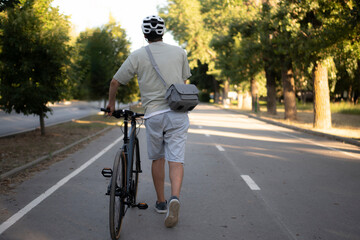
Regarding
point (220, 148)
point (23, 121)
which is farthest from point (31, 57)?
point (23, 121)

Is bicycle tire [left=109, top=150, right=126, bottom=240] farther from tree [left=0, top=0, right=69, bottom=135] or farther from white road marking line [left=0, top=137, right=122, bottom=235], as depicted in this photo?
tree [left=0, top=0, right=69, bottom=135]

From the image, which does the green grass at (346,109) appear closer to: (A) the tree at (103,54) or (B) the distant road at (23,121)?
(A) the tree at (103,54)

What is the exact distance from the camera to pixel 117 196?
13.7ft

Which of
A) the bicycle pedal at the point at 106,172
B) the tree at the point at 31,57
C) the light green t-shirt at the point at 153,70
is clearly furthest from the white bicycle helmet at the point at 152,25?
the tree at the point at 31,57

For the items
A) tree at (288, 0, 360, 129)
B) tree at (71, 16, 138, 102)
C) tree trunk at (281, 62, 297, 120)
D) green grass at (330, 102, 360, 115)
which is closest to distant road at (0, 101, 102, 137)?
tree at (71, 16, 138, 102)

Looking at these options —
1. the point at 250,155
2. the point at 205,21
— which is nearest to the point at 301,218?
the point at 250,155

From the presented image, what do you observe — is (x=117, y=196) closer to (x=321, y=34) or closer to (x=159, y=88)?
(x=159, y=88)

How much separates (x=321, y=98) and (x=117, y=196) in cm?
1628

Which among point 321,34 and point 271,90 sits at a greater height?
point 321,34

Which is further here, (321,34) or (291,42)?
(291,42)

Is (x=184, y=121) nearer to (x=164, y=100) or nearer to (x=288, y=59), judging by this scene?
(x=164, y=100)

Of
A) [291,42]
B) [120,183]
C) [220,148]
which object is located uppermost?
[291,42]

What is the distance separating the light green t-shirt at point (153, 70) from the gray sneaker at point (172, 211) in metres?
0.97

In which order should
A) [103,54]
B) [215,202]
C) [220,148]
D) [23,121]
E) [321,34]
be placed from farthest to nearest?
[103,54] < [23,121] < [321,34] < [220,148] < [215,202]
